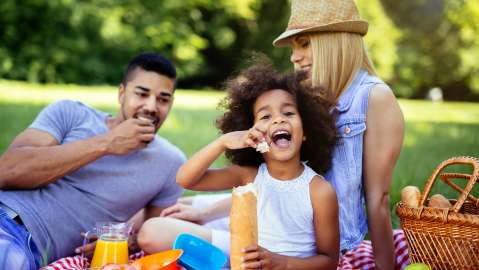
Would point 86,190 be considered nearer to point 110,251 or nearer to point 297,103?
point 110,251

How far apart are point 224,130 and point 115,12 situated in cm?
1894

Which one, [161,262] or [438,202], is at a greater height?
[438,202]

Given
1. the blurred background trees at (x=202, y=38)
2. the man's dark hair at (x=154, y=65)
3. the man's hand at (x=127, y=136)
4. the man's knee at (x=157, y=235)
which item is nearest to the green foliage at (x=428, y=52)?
the blurred background trees at (x=202, y=38)

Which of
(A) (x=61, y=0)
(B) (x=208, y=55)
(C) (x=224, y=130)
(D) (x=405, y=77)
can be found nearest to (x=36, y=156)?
(C) (x=224, y=130)

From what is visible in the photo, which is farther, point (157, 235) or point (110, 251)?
point (157, 235)

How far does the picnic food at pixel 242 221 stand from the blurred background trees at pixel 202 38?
56.0ft

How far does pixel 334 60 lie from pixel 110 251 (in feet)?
4.75

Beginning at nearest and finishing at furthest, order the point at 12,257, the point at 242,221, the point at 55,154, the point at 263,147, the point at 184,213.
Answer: the point at 242,221 → the point at 263,147 → the point at 12,257 → the point at 55,154 → the point at 184,213

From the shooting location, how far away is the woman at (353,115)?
2.98m

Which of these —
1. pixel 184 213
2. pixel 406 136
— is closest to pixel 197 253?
pixel 184 213

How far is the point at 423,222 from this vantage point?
2.71 metres

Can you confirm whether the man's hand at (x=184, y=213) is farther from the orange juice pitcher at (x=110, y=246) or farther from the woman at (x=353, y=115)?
the orange juice pitcher at (x=110, y=246)

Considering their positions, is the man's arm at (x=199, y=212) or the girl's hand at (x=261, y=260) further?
the man's arm at (x=199, y=212)

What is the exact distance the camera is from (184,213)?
354 centimetres
